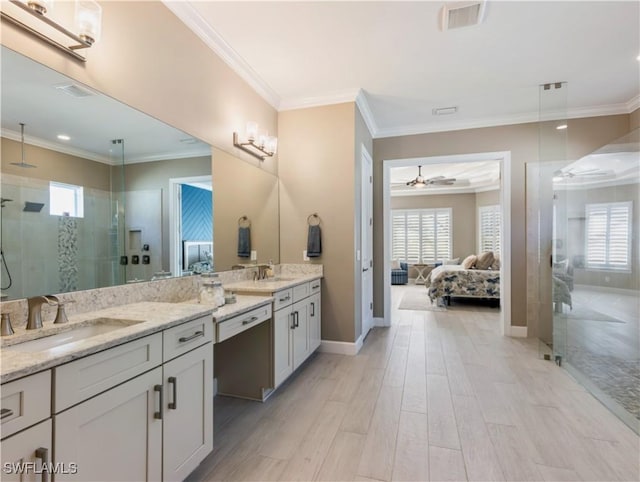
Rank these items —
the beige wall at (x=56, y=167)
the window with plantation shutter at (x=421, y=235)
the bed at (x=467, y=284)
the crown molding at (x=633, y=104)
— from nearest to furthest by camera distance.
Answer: the beige wall at (x=56, y=167) < the crown molding at (x=633, y=104) < the bed at (x=467, y=284) < the window with plantation shutter at (x=421, y=235)

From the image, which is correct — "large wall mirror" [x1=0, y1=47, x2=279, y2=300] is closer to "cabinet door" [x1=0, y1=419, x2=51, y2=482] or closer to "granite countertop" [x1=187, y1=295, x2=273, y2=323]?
"granite countertop" [x1=187, y1=295, x2=273, y2=323]

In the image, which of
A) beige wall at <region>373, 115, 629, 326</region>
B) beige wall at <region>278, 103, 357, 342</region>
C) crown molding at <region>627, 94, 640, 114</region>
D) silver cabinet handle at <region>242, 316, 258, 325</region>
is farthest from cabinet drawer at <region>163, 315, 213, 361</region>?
crown molding at <region>627, 94, 640, 114</region>

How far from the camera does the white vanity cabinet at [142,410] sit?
1035 millimetres

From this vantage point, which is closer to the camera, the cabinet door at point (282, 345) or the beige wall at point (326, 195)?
the cabinet door at point (282, 345)

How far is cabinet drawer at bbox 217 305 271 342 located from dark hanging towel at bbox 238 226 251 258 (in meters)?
0.83

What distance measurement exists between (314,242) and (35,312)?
2.53 metres

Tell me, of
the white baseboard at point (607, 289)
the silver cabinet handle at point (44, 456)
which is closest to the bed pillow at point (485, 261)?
the white baseboard at point (607, 289)

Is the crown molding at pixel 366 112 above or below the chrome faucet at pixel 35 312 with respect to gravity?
above

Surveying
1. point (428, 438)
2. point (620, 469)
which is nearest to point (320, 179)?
point (428, 438)

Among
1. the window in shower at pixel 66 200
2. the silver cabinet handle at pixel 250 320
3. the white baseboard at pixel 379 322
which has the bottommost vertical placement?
the white baseboard at pixel 379 322

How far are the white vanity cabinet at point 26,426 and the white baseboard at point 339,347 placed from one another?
2.85 meters

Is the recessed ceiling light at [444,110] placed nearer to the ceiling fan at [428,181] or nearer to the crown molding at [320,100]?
the crown molding at [320,100]

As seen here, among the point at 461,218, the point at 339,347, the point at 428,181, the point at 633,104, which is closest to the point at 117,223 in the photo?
the point at 339,347

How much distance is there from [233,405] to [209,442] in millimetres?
806
